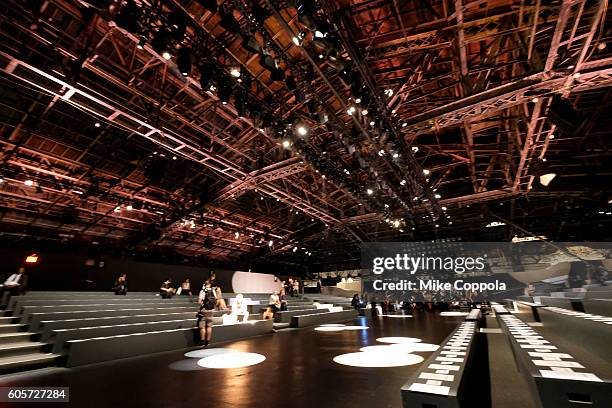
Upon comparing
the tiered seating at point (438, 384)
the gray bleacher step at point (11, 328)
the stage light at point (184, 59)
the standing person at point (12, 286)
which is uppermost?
the stage light at point (184, 59)

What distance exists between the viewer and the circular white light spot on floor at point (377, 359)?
470cm

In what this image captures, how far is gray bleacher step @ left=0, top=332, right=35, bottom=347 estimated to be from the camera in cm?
545

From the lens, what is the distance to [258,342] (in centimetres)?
767

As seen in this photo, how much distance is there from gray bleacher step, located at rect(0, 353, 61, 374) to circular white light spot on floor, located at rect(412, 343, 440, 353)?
652cm

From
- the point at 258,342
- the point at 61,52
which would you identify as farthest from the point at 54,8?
the point at 258,342

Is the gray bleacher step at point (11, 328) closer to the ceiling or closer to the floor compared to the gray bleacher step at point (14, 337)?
closer to the ceiling

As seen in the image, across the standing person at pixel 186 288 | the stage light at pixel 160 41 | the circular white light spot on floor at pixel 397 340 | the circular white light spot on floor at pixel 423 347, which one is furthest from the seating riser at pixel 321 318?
the stage light at pixel 160 41

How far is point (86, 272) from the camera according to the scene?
15492 millimetres

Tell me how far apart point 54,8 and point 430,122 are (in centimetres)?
913

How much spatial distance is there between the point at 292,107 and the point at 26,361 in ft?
25.8

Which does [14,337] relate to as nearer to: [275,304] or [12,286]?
[12,286]

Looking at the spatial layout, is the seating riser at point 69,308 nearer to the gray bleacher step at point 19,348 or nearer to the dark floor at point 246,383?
the gray bleacher step at point 19,348

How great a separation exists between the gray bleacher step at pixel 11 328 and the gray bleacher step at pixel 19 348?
66cm

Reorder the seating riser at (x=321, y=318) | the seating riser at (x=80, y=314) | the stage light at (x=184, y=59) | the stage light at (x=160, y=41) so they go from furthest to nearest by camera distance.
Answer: the seating riser at (x=321, y=318), the seating riser at (x=80, y=314), the stage light at (x=184, y=59), the stage light at (x=160, y=41)
